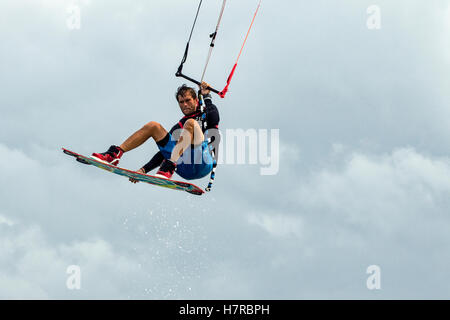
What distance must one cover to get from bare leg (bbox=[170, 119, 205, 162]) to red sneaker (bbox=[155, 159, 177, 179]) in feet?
0.36

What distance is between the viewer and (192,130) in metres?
11.7

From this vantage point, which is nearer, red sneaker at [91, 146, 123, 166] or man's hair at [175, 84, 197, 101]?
red sneaker at [91, 146, 123, 166]

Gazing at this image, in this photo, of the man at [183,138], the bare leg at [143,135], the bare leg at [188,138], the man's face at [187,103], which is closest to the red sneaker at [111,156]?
the man at [183,138]

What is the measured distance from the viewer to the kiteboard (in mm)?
11547

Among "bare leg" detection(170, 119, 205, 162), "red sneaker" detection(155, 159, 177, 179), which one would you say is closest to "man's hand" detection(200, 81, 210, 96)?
"bare leg" detection(170, 119, 205, 162)

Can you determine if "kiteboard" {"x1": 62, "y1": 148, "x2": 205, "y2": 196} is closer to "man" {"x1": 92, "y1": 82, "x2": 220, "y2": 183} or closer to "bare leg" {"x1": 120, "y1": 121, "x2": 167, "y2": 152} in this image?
"man" {"x1": 92, "y1": 82, "x2": 220, "y2": 183}

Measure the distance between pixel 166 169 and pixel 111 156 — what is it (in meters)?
1.03

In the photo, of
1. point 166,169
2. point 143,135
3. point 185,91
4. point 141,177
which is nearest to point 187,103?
point 185,91

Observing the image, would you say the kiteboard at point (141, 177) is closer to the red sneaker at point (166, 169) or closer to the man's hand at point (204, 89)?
the red sneaker at point (166, 169)

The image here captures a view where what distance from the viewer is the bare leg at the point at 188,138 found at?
1172 centimetres

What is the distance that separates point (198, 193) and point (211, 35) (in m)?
3.02

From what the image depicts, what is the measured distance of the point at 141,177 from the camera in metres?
12.2
